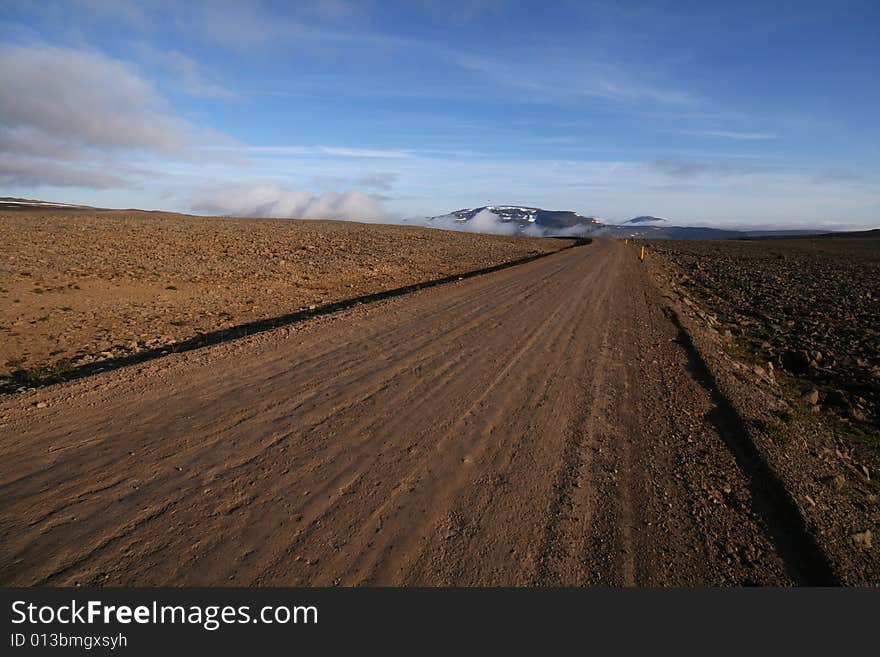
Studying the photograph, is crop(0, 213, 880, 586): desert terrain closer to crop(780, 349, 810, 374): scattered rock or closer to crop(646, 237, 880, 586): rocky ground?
crop(646, 237, 880, 586): rocky ground

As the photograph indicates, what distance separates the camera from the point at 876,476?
19.0 ft

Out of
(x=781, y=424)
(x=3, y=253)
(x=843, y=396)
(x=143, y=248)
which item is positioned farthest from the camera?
(x=143, y=248)

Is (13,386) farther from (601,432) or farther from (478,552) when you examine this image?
(601,432)

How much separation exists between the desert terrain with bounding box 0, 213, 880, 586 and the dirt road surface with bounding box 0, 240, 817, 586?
0.02 m

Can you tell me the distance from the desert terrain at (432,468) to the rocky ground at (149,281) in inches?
61.4

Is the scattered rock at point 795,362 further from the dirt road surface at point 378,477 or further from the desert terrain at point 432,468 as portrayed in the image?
the dirt road surface at point 378,477

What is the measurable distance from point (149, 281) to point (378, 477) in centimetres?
1702

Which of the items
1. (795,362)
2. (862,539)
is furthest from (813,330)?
(862,539)

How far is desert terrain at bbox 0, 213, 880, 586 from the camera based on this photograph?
11.2 ft

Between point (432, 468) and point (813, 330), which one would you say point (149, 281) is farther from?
point (813, 330)

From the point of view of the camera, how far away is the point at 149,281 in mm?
17188

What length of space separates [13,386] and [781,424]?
12147 millimetres

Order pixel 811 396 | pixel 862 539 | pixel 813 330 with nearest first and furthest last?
pixel 862 539
pixel 811 396
pixel 813 330

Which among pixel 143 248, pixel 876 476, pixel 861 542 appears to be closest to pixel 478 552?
pixel 861 542
